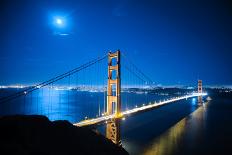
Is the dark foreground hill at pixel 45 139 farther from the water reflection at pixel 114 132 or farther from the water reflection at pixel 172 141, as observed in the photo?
the water reflection at pixel 172 141

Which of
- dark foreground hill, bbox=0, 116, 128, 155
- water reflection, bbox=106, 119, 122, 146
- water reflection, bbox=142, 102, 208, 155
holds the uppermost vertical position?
dark foreground hill, bbox=0, 116, 128, 155

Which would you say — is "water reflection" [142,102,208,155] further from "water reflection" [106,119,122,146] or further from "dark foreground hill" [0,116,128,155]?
"dark foreground hill" [0,116,128,155]

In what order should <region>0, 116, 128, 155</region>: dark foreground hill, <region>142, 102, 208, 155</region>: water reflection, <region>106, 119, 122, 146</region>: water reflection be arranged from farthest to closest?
<region>142, 102, 208, 155</region>: water reflection < <region>106, 119, 122, 146</region>: water reflection < <region>0, 116, 128, 155</region>: dark foreground hill

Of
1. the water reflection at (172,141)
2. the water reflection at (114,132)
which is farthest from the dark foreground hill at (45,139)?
the water reflection at (172,141)

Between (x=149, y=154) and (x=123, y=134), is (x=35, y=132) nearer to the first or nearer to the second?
(x=149, y=154)

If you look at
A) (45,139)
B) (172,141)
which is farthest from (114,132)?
(45,139)

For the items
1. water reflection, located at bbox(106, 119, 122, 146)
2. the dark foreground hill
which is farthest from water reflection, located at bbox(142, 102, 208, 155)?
the dark foreground hill

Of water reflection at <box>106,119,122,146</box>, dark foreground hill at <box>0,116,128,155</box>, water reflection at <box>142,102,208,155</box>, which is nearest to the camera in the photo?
dark foreground hill at <box>0,116,128,155</box>

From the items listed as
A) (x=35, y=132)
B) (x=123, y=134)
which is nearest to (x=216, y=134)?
(x=123, y=134)
